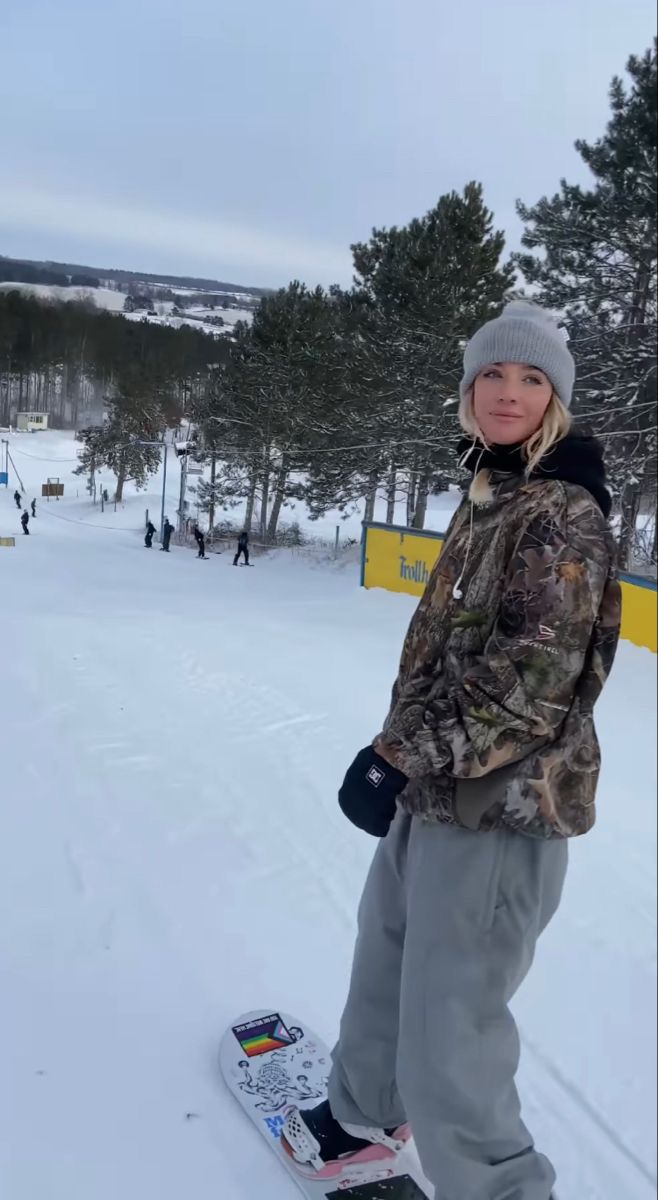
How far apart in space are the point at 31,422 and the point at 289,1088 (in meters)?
3.38

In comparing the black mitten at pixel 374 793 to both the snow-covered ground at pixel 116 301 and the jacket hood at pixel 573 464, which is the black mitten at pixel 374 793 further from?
the snow-covered ground at pixel 116 301

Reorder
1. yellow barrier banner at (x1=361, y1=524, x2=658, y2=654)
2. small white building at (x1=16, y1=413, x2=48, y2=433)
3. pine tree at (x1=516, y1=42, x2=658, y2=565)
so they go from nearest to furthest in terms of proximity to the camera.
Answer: small white building at (x1=16, y1=413, x2=48, y2=433), yellow barrier banner at (x1=361, y1=524, x2=658, y2=654), pine tree at (x1=516, y1=42, x2=658, y2=565)

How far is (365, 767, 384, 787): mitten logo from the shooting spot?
114 centimetres

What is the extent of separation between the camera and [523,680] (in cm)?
104

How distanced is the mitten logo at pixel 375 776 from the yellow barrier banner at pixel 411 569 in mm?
7022

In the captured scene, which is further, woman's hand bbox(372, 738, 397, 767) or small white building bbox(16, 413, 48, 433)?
small white building bbox(16, 413, 48, 433)

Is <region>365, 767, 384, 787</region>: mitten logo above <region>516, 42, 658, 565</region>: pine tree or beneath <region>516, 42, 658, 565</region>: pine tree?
beneath

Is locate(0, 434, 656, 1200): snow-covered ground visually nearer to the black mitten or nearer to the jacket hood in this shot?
the black mitten

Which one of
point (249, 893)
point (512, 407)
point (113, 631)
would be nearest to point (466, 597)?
point (512, 407)

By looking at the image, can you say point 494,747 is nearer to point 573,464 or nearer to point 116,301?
point 573,464

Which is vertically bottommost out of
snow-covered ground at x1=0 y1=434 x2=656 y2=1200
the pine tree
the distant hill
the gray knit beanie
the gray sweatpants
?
snow-covered ground at x1=0 y1=434 x2=656 y2=1200

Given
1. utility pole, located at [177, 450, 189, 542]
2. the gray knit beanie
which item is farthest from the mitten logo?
utility pole, located at [177, 450, 189, 542]

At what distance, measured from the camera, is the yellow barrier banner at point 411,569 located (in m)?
7.59

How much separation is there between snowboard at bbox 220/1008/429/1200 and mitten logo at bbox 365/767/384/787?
84 cm
